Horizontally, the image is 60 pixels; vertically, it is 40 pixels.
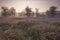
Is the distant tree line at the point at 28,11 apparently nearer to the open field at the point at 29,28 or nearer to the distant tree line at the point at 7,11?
the distant tree line at the point at 7,11

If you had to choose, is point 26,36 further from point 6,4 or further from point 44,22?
point 6,4

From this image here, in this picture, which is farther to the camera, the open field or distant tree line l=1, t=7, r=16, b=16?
distant tree line l=1, t=7, r=16, b=16

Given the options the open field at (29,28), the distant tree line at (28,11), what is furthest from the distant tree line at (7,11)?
the open field at (29,28)

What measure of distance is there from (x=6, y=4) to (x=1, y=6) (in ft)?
0.42

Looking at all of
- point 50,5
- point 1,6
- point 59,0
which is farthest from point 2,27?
point 59,0

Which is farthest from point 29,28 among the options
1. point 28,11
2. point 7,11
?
point 7,11

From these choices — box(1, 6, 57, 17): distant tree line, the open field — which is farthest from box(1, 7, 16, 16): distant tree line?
the open field

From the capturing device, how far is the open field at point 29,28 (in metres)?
3.20

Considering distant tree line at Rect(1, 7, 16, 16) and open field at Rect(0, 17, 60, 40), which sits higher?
distant tree line at Rect(1, 7, 16, 16)

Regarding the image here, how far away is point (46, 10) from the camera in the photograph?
347 cm

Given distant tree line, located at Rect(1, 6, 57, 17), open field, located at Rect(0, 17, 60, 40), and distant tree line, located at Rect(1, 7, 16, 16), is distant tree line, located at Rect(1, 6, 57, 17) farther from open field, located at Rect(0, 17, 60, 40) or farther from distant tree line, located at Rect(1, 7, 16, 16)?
open field, located at Rect(0, 17, 60, 40)

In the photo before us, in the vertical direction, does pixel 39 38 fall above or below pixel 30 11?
below

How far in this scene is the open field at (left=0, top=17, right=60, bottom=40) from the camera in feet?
10.5

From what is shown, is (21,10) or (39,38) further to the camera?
(21,10)
